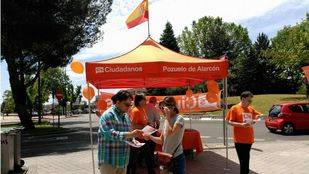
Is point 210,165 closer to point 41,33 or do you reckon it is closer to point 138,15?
point 138,15

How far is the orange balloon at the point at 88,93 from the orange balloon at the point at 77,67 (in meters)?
0.79

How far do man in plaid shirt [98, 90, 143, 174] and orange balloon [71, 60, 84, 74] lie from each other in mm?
4930

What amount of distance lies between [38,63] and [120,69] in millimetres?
28093

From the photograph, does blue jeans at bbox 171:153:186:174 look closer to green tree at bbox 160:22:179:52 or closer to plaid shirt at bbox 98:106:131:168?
plaid shirt at bbox 98:106:131:168

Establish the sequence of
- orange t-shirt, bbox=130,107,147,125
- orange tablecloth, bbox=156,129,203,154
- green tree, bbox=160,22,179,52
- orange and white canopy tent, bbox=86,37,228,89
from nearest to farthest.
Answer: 1. orange t-shirt, bbox=130,107,147,125
2. orange and white canopy tent, bbox=86,37,228,89
3. orange tablecloth, bbox=156,129,203,154
4. green tree, bbox=160,22,179,52

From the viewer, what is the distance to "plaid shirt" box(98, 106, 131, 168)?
620 cm

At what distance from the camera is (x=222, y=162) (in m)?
13.6

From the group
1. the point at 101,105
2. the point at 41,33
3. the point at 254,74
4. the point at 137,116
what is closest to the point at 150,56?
the point at 137,116

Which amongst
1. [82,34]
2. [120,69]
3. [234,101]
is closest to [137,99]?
[120,69]

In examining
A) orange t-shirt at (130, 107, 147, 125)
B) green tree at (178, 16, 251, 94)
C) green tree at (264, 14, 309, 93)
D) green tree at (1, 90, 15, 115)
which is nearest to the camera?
orange t-shirt at (130, 107, 147, 125)

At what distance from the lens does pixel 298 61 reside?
5716cm

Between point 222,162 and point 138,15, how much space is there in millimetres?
4813

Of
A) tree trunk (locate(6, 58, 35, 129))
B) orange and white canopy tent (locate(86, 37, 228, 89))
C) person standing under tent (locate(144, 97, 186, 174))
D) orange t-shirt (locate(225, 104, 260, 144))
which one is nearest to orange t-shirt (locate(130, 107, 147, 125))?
orange and white canopy tent (locate(86, 37, 228, 89))

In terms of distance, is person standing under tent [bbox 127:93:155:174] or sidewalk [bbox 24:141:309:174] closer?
person standing under tent [bbox 127:93:155:174]
